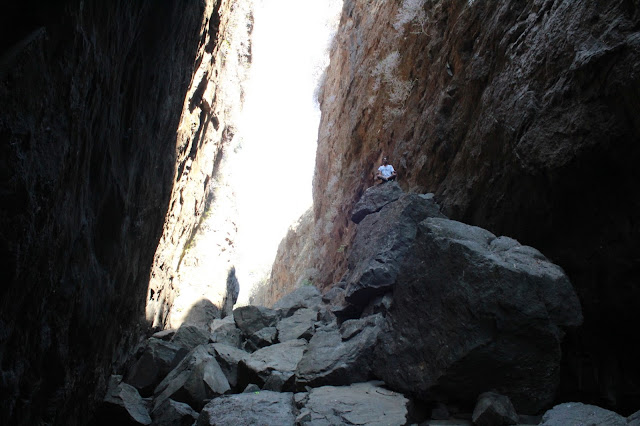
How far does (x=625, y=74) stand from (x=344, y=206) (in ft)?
36.9

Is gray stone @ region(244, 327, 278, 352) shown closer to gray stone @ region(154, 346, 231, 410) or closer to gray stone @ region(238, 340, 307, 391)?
gray stone @ region(238, 340, 307, 391)

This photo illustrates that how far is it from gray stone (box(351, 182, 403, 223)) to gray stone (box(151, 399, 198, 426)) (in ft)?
18.8

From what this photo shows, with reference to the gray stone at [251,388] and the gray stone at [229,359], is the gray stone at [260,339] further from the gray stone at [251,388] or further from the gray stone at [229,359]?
the gray stone at [251,388]

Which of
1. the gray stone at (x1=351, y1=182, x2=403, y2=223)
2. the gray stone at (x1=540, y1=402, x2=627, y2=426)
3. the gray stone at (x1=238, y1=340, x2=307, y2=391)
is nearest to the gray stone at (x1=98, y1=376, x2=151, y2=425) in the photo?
the gray stone at (x1=238, y1=340, x2=307, y2=391)

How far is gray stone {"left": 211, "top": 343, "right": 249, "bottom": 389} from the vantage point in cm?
654

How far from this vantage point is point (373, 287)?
281 inches

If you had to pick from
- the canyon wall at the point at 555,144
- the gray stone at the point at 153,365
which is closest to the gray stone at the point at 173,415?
the gray stone at the point at 153,365

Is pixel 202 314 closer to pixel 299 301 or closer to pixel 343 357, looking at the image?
pixel 299 301

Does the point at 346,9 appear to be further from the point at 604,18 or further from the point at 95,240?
the point at 95,240

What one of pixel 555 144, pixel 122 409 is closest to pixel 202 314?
pixel 122 409

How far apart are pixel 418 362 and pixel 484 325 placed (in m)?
0.88

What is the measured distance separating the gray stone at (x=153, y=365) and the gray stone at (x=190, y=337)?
485 mm

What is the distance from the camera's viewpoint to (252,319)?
9.33 meters

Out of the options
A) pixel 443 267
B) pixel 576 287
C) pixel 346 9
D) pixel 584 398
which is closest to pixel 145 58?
pixel 443 267
